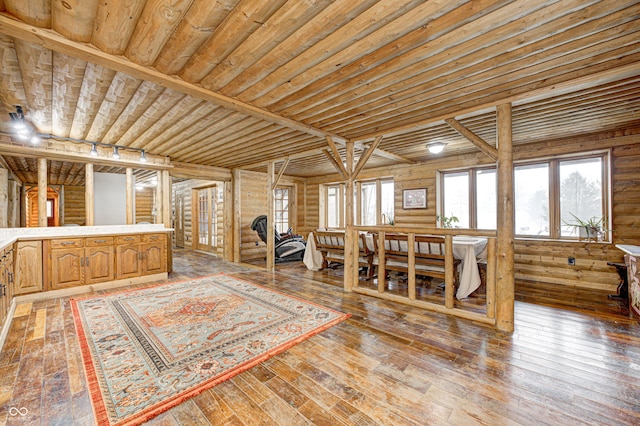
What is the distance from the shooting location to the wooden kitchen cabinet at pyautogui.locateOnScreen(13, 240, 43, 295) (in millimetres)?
3650

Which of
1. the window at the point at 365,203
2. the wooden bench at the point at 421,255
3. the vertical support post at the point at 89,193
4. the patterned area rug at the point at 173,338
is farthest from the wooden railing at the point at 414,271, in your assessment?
the vertical support post at the point at 89,193

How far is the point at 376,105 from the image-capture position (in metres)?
3.07

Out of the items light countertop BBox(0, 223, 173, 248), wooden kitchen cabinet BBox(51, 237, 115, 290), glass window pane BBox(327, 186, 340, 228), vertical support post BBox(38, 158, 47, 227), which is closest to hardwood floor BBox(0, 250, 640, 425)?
wooden kitchen cabinet BBox(51, 237, 115, 290)

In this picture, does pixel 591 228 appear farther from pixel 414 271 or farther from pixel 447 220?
pixel 414 271

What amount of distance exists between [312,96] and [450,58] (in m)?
1.37

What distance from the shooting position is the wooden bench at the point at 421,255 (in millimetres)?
3619

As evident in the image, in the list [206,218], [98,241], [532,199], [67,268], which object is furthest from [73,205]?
[532,199]

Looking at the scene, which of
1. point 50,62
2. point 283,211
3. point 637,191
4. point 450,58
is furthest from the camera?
point 283,211

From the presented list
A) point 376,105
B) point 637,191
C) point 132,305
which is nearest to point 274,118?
point 376,105

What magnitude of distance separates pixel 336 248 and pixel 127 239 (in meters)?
3.83

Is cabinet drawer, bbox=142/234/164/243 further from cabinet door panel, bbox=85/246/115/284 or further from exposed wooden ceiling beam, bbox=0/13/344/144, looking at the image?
exposed wooden ceiling beam, bbox=0/13/344/144

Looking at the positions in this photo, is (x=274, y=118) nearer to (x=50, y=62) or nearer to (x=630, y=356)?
(x=50, y=62)

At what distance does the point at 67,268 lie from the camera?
4.06 metres

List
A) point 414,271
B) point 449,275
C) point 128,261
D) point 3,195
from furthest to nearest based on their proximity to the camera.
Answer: point 3,195 < point 128,261 < point 414,271 < point 449,275
